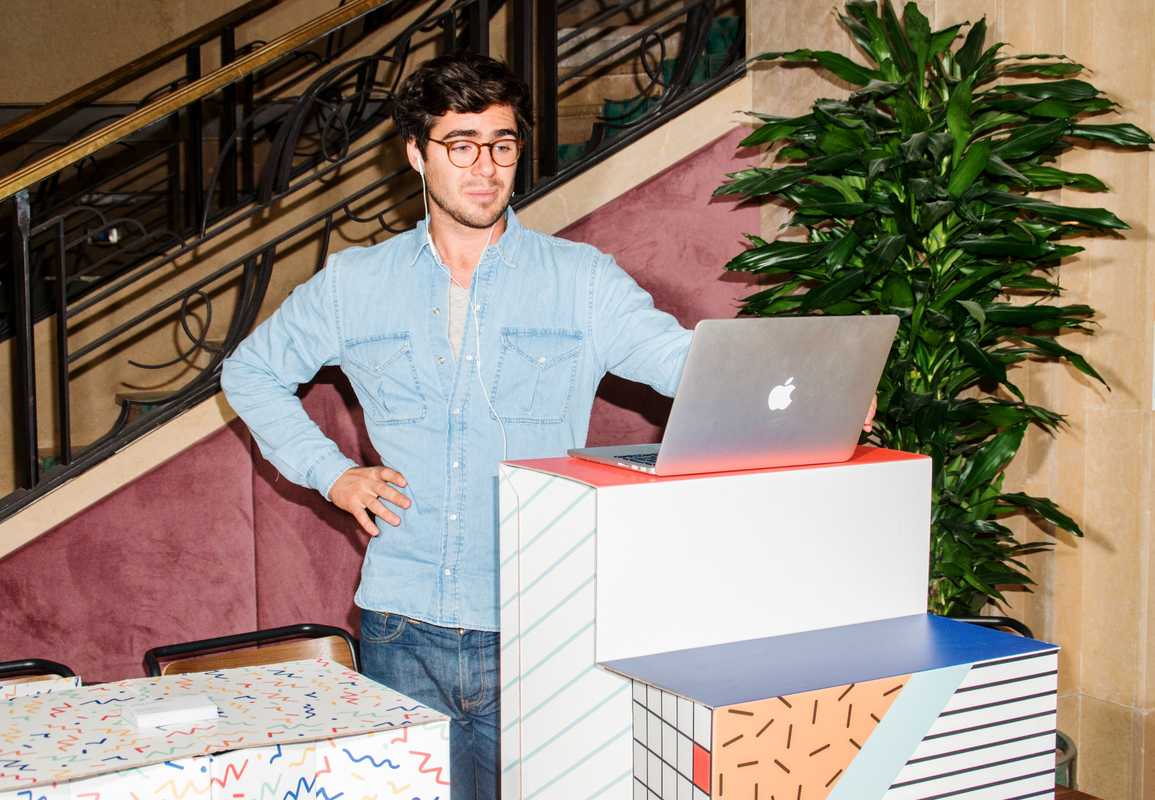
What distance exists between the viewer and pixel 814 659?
129cm

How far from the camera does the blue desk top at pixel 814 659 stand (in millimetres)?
1188

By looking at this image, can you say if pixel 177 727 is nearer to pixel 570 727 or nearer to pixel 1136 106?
pixel 570 727

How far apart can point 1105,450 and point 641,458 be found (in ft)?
5.80

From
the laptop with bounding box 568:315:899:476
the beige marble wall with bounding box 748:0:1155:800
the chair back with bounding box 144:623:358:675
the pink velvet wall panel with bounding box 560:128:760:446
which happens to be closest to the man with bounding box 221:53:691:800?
the chair back with bounding box 144:623:358:675

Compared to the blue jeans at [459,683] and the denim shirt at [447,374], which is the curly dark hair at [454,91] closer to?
the denim shirt at [447,374]

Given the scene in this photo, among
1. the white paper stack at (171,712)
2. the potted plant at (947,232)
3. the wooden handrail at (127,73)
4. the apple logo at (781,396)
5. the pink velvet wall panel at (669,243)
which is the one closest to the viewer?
the white paper stack at (171,712)

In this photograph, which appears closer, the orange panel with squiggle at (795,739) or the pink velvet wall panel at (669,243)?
the orange panel with squiggle at (795,739)

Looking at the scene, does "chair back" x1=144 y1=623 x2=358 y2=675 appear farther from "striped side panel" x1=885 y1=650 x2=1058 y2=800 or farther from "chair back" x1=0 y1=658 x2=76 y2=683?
"striped side panel" x1=885 y1=650 x2=1058 y2=800

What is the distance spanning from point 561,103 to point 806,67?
2.26 m

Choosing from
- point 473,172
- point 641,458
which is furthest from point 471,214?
point 641,458

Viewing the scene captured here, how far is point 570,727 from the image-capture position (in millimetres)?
1344

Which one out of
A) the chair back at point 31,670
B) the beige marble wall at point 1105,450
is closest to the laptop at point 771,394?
the chair back at point 31,670

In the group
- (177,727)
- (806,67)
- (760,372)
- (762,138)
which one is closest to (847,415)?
(760,372)

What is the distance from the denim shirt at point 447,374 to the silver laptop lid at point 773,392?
0.51 meters
